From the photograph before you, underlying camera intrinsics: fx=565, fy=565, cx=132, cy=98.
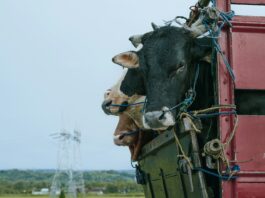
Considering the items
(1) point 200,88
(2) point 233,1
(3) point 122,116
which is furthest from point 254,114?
(3) point 122,116

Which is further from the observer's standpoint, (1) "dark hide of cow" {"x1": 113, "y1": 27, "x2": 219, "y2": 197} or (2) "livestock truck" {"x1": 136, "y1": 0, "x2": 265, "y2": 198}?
(1) "dark hide of cow" {"x1": 113, "y1": 27, "x2": 219, "y2": 197}

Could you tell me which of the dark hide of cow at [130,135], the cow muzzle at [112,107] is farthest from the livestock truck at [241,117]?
the dark hide of cow at [130,135]

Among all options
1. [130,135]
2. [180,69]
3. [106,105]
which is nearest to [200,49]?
[180,69]

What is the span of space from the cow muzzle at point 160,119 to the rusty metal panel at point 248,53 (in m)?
0.59

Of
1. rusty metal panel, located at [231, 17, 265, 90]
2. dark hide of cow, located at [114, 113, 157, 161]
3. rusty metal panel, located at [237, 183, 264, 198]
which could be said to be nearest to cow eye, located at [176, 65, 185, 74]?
rusty metal panel, located at [231, 17, 265, 90]

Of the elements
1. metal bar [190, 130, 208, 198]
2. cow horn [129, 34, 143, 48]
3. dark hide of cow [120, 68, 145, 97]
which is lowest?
metal bar [190, 130, 208, 198]

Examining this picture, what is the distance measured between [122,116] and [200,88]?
54.7 inches

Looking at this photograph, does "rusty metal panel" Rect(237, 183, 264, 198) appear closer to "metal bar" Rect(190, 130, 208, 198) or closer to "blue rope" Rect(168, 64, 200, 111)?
"metal bar" Rect(190, 130, 208, 198)

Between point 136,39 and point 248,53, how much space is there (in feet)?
4.04

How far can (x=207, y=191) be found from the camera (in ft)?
14.3

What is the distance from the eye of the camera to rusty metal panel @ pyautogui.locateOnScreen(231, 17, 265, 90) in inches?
168

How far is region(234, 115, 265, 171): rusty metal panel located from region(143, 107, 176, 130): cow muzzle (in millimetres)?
566

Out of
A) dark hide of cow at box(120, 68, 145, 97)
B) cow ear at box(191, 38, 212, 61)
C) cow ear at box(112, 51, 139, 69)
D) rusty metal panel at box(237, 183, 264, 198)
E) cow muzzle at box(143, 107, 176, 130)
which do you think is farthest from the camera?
dark hide of cow at box(120, 68, 145, 97)

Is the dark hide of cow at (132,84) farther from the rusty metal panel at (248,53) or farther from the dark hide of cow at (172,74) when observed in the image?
the rusty metal panel at (248,53)
